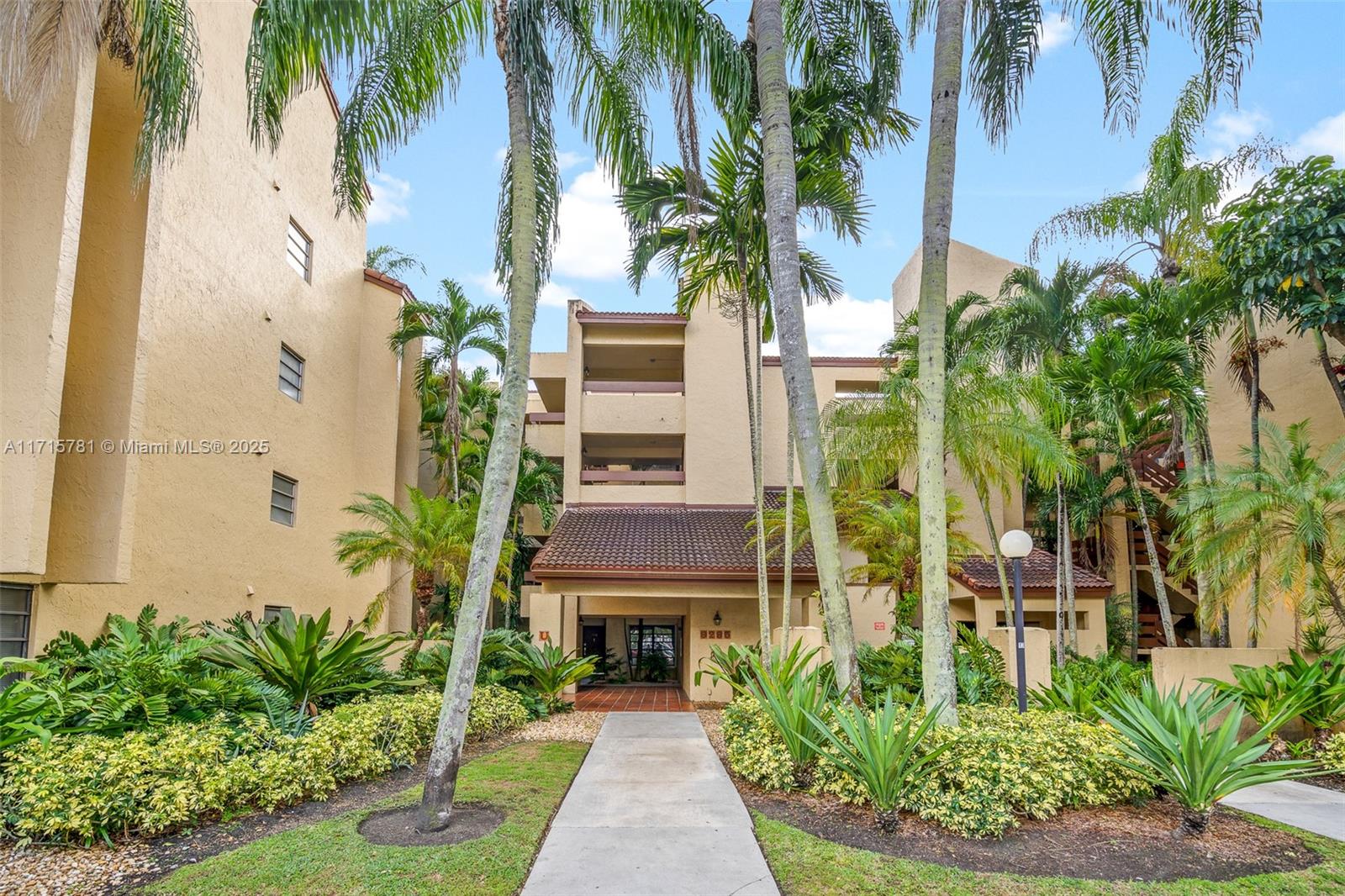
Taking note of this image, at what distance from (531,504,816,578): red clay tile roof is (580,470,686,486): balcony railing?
2.37 ft

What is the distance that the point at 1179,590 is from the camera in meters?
20.2

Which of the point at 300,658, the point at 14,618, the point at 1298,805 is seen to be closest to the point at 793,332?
the point at 300,658

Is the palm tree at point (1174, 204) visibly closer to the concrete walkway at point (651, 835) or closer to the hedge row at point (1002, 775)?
the hedge row at point (1002, 775)

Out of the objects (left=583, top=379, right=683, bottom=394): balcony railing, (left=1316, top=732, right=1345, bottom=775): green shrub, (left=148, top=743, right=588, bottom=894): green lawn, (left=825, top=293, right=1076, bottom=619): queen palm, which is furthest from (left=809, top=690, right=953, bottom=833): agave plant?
(left=583, top=379, right=683, bottom=394): balcony railing

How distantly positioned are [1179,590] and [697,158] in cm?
1777

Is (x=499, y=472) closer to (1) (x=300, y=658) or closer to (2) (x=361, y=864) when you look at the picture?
A: (2) (x=361, y=864)

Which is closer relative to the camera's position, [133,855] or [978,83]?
[133,855]

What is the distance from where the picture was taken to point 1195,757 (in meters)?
6.04

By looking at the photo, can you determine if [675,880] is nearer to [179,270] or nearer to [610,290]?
[179,270]

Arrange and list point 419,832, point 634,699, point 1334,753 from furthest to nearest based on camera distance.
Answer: point 634,699
point 1334,753
point 419,832

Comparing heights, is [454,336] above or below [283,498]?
above

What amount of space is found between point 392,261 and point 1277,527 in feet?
87.0

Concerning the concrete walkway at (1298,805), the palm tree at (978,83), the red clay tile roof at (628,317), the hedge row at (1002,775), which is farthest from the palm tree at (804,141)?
the red clay tile roof at (628,317)

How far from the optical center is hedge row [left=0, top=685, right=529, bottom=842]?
5996 mm
